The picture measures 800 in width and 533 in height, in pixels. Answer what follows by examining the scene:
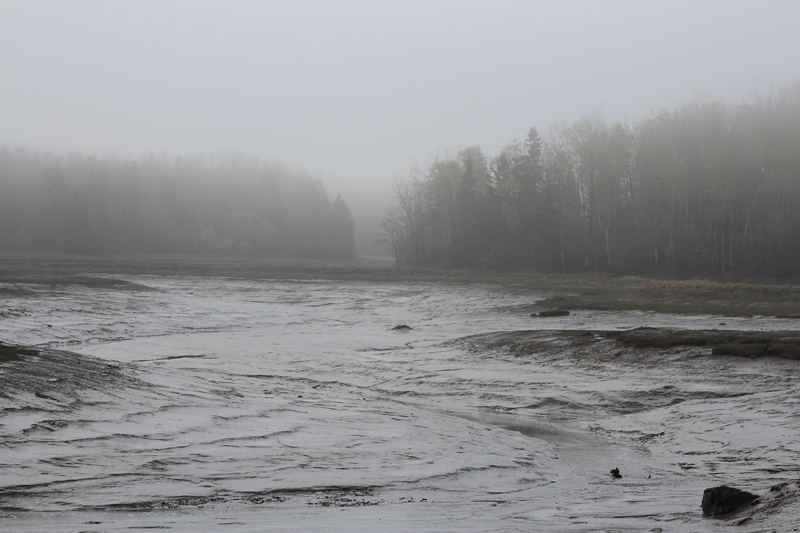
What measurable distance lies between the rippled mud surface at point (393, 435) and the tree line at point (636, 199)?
1263 inches

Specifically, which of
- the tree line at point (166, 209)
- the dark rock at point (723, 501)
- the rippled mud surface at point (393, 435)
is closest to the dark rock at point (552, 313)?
the rippled mud surface at point (393, 435)

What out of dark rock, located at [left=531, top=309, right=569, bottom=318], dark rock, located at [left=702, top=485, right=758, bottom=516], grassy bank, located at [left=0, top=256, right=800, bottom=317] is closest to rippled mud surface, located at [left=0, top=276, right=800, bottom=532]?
dark rock, located at [left=702, top=485, right=758, bottom=516]

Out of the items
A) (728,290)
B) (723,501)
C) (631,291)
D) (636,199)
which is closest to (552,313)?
(631,291)

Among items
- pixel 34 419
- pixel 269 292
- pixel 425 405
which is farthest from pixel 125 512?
pixel 269 292

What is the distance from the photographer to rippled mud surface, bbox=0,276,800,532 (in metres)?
4.97

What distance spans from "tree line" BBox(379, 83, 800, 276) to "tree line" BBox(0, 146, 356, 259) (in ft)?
145

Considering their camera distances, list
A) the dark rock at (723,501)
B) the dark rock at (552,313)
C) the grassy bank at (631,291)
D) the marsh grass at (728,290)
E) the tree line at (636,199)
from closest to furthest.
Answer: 1. the dark rock at (723,501)
2. the dark rock at (552,313)
3. the grassy bank at (631,291)
4. the marsh grass at (728,290)
5. the tree line at (636,199)

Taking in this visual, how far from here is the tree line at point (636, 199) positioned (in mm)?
47188

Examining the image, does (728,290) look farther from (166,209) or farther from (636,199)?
(166,209)

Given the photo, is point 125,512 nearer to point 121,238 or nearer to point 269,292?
point 269,292

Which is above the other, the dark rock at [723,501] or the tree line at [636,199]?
the tree line at [636,199]

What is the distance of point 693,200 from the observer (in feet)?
167

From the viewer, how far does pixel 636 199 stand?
2188 inches

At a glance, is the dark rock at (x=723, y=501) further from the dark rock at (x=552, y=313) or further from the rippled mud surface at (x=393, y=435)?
the dark rock at (x=552, y=313)
